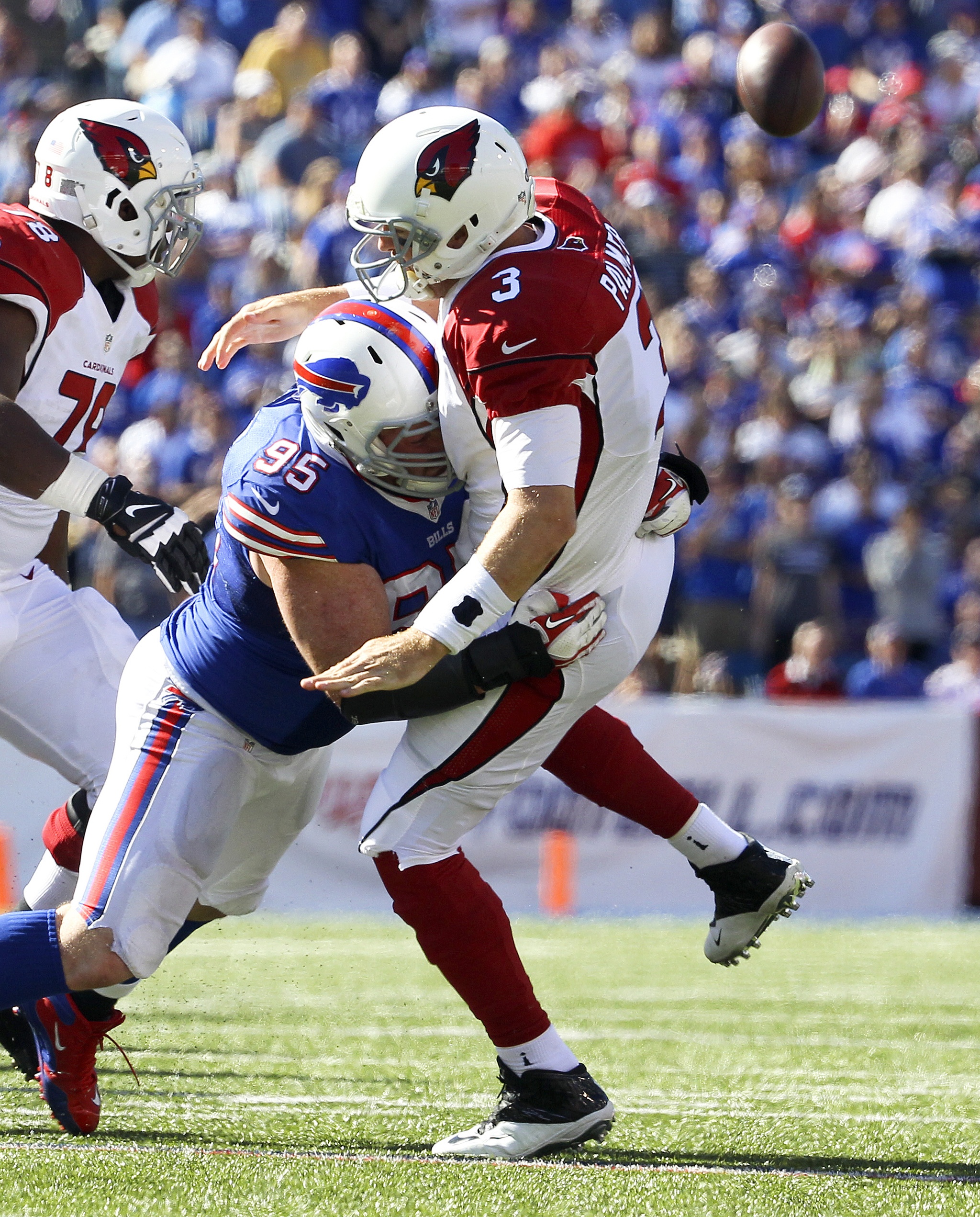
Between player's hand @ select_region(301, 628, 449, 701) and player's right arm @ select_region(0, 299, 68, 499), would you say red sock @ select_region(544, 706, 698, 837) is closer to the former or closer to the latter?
player's hand @ select_region(301, 628, 449, 701)

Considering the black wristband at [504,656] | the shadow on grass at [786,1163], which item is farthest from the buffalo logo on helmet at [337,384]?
the shadow on grass at [786,1163]

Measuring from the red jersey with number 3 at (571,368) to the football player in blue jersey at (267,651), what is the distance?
0.26 feet

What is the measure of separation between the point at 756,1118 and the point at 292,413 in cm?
171

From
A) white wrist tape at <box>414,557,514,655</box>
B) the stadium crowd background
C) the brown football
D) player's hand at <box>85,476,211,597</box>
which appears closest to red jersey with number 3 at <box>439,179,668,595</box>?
white wrist tape at <box>414,557,514,655</box>

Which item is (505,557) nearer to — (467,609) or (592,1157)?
(467,609)

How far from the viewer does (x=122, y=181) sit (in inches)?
156

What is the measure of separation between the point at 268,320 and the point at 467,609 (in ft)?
3.93

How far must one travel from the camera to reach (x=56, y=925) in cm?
320

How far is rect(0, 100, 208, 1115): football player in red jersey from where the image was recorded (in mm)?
3912

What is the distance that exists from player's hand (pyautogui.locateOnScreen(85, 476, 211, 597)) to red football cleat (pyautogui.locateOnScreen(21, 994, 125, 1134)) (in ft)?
2.82

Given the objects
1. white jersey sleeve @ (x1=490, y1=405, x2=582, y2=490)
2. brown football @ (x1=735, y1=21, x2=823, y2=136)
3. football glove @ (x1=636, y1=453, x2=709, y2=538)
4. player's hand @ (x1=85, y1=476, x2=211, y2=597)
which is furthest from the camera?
brown football @ (x1=735, y1=21, x2=823, y2=136)

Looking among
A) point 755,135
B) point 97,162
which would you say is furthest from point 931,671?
point 97,162

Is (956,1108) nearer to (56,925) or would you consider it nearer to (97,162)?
(56,925)

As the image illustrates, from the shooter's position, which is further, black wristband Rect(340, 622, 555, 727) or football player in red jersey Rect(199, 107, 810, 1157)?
black wristband Rect(340, 622, 555, 727)
